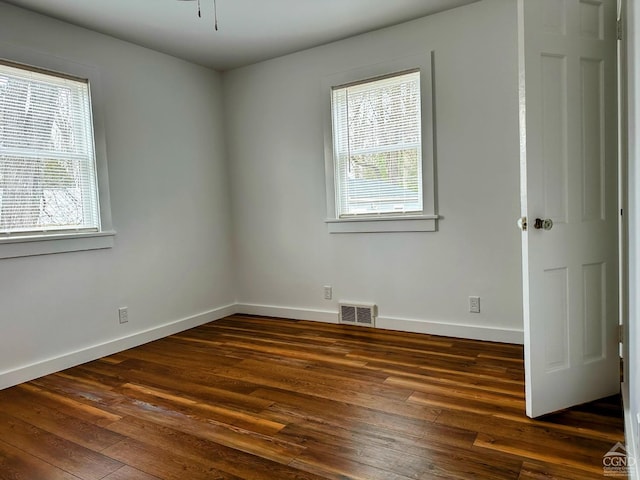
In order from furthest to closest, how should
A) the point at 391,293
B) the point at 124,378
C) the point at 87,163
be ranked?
the point at 391,293
the point at 87,163
the point at 124,378

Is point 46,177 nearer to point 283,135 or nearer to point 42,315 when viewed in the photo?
point 42,315

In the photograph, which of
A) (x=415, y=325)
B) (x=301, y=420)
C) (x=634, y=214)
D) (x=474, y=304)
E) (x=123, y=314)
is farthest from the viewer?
(x=415, y=325)

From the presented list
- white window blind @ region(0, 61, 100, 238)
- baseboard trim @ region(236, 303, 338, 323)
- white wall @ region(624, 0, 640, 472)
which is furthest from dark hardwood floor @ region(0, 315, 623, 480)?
white window blind @ region(0, 61, 100, 238)

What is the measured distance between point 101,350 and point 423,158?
2.97 m

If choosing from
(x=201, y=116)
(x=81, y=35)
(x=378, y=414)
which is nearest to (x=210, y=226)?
(x=201, y=116)

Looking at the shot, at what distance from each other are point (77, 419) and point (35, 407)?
384 mm

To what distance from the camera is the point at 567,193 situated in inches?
82.4

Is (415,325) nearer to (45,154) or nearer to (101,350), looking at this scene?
(101,350)

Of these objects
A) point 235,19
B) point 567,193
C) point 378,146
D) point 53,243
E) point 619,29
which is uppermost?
point 235,19

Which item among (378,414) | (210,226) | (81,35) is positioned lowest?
(378,414)

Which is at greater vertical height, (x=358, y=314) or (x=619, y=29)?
(x=619, y=29)

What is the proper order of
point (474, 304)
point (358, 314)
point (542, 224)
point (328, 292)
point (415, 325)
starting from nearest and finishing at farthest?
point (542, 224) < point (474, 304) < point (415, 325) < point (358, 314) < point (328, 292)

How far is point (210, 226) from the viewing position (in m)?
4.43

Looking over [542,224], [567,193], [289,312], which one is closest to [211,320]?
[289,312]
